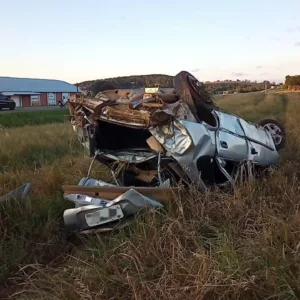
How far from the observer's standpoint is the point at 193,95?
559cm

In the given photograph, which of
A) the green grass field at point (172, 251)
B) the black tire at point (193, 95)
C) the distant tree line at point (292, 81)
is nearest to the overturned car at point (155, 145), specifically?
the black tire at point (193, 95)

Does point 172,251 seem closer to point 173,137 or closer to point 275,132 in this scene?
point 173,137

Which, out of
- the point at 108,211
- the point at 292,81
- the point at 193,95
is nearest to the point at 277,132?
the point at 193,95

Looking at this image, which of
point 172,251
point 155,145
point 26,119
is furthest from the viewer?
point 26,119

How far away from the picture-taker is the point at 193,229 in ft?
12.7

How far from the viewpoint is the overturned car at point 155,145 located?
4.39 m

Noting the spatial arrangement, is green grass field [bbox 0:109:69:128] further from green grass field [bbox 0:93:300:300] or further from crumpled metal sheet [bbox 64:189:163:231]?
crumpled metal sheet [bbox 64:189:163:231]

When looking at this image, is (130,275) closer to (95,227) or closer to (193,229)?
(193,229)

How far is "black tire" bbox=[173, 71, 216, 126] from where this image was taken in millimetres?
5535

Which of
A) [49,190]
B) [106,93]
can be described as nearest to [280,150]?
[106,93]

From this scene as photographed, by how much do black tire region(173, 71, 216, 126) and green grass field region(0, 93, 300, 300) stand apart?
1141 millimetres

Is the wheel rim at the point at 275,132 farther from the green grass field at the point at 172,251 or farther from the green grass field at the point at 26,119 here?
the green grass field at the point at 26,119

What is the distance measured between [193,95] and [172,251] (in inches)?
104

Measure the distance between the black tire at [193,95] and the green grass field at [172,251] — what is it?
114cm
